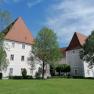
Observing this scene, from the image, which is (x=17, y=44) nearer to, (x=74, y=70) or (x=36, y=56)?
(x=36, y=56)

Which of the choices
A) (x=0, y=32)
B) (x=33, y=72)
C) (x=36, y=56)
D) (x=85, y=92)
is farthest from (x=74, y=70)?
(x=85, y=92)

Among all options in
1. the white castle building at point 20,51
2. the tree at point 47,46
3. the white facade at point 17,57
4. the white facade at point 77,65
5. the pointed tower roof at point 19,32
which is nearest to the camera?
the tree at point 47,46

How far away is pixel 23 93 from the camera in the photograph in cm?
2203

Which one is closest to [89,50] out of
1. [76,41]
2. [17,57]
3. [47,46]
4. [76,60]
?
[76,60]

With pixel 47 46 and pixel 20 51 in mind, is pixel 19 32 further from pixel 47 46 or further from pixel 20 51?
pixel 47 46

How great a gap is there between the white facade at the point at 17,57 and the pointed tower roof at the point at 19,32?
1.20 metres

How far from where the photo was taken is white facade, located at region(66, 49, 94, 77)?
68.3m

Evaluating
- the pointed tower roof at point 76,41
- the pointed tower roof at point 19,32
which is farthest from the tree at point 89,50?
the pointed tower roof at point 19,32

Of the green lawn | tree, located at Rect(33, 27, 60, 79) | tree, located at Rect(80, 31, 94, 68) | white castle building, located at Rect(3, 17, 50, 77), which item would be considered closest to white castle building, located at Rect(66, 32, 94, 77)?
tree, located at Rect(80, 31, 94, 68)

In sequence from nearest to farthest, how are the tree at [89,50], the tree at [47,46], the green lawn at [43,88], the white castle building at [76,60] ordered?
the green lawn at [43,88], the tree at [47,46], the tree at [89,50], the white castle building at [76,60]

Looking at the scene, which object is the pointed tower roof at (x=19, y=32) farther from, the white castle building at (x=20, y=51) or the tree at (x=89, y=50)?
the tree at (x=89, y=50)

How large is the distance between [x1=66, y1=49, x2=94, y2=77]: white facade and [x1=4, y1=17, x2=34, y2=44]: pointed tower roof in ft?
50.6

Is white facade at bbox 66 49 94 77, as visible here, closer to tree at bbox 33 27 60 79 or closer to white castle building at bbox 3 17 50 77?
white castle building at bbox 3 17 50 77

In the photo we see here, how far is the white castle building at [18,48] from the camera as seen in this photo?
56.7 metres
